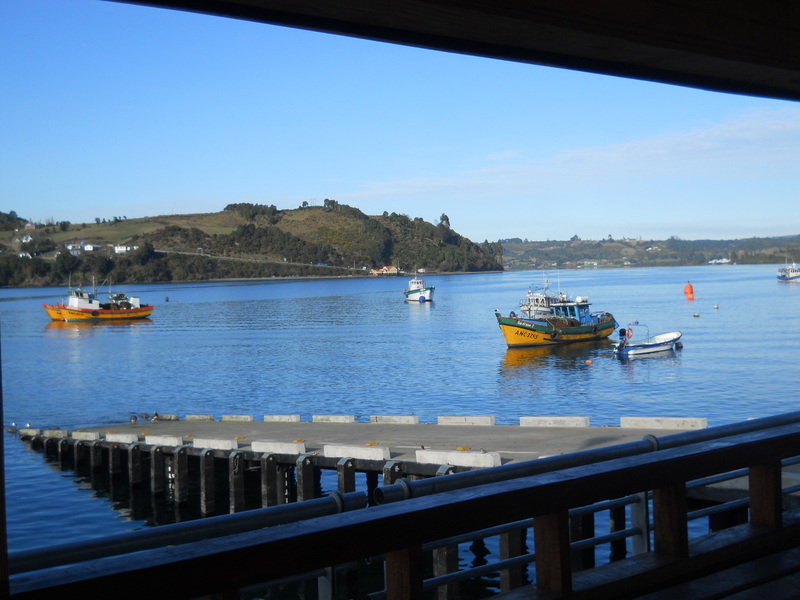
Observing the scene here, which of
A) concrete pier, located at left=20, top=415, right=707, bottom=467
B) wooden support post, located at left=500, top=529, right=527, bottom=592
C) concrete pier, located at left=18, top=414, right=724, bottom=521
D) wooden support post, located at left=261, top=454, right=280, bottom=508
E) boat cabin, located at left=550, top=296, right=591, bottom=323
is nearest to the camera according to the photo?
wooden support post, located at left=500, top=529, right=527, bottom=592

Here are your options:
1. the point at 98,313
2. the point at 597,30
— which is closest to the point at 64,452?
the point at 597,30

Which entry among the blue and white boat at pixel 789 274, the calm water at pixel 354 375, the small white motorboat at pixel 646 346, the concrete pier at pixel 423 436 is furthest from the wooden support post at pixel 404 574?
the blue and white boat at pixel 789 274

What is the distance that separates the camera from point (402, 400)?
118ft

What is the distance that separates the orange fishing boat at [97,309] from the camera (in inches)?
3447

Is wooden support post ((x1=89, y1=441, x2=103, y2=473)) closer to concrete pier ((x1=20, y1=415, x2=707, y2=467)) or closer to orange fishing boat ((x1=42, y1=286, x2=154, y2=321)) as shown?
concrete pier ((x1=20, y1=415, x2=707, y2=467))

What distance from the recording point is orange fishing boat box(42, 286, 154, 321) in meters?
87.6

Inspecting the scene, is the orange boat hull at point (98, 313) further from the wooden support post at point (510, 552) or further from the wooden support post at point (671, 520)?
the wooden support post at point (671, 520)

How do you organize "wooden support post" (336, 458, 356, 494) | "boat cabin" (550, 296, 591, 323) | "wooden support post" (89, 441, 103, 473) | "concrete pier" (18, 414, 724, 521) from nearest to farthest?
"wooden support post" (336, 458, 356, 494)
"concrete pier" (18, 414, 724, 521)
"wooden support post" (89, 441, 103, 473)
"boat cabin" (550, 296, 591, 323)

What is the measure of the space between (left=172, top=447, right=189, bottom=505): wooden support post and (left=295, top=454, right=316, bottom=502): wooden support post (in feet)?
11.6

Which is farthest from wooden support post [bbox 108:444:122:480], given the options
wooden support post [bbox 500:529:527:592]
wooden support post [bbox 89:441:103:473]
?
wooden support post [bbox 500:529:527:592]

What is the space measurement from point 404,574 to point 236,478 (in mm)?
13952

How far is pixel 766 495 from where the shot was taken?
10.1 feet

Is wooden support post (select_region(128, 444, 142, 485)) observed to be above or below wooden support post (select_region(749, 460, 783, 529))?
below

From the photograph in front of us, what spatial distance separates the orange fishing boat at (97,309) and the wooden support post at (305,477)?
258 ft
